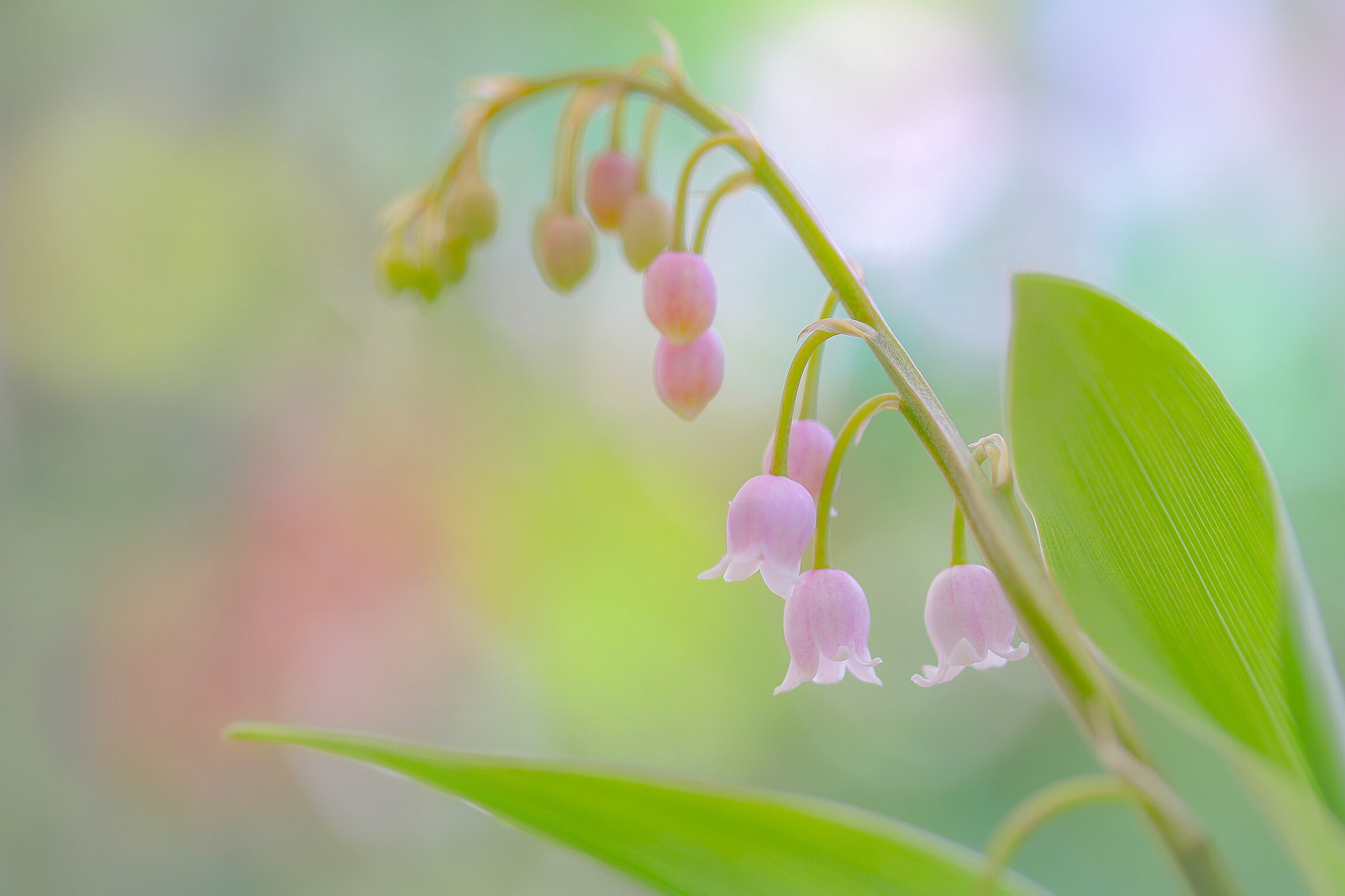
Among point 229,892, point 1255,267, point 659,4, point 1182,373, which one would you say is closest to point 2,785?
point 229,892

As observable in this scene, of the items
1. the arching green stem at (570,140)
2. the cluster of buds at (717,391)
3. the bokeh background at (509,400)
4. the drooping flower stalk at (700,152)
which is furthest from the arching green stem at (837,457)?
the bokeh background at (509,400)

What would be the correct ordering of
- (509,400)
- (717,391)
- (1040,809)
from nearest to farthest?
1. (1040,809)
2. (717,391)
3. (509,400)

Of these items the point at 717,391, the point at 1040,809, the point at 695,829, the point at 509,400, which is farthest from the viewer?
the point at 509,400

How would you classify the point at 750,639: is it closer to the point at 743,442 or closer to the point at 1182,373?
the point at 743,442

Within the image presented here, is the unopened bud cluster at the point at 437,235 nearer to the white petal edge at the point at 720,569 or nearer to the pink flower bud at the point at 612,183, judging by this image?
the pink flower bud at the point at 612,183

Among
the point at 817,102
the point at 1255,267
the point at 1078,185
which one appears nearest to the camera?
the point at 1255,267

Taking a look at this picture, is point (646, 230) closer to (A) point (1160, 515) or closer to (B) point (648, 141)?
(B) point (648, 141)

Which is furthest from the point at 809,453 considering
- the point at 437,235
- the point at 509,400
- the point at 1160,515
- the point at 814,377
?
the point at 509,400
